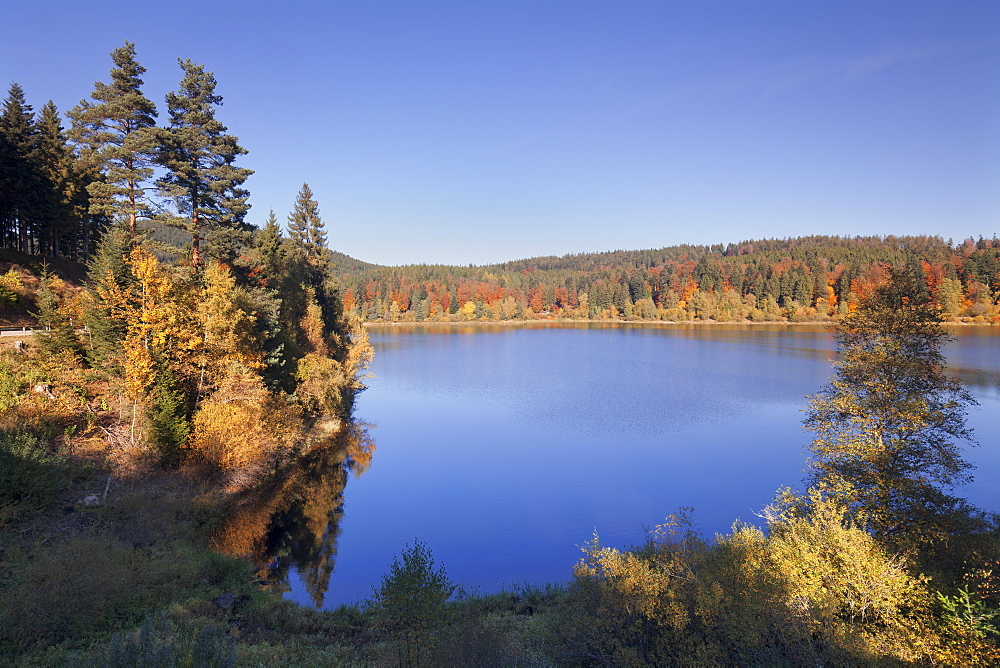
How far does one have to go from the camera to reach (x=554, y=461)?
29.4 metres

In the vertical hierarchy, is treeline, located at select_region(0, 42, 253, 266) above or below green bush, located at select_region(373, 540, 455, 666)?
above

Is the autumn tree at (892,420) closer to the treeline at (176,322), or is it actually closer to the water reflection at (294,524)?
the water reflection at (294,524)

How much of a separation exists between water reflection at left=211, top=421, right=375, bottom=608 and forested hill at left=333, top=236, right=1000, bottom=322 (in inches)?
4012

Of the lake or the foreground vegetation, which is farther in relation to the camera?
the lake

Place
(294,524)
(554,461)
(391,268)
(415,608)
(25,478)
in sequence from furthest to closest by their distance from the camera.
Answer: (391,268) → (554,461) → (294,524) → (25,478) → (415,608)

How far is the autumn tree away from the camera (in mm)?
14469

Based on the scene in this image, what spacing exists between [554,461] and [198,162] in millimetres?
24855

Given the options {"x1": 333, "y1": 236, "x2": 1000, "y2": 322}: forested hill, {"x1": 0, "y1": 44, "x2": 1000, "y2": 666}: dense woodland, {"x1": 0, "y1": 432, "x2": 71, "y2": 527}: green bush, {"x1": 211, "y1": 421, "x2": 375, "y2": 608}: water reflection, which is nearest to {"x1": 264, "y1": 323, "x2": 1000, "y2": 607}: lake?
{"x1": 211, "y1": 421, "x2": 375, "y2": 608}: water reflection

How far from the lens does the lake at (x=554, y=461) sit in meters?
19.5

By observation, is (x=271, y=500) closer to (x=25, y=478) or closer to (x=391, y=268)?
(x=25, y=478)

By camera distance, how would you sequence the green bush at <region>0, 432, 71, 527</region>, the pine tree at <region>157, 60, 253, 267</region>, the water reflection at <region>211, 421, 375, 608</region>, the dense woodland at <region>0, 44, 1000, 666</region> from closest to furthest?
the dense woodland at <region>0, 44, 1000, 666</region>, the green bush at <region>0, 432, 71, 527</region>, the water reflection at <region>211, 421, 375, 608</region>, the pine tree at <region>157, 60, 253, 267</region>

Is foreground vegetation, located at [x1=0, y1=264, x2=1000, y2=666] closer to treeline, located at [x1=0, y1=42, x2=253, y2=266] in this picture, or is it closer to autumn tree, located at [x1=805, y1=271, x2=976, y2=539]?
autumn tree, located at [x1=805, y1=271, x2=976, y2=539]

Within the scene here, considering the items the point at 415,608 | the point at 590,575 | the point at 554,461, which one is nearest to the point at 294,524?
the point at 415,608

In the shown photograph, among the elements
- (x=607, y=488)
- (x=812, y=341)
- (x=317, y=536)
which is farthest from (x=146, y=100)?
(x=812, y=341)
